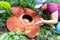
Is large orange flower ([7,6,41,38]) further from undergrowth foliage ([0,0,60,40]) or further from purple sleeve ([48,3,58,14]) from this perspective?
purple sleeve ([48,3,58,14])

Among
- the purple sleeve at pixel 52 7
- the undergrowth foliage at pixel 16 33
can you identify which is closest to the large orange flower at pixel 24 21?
the undergrowth foliage at pixel 16 33

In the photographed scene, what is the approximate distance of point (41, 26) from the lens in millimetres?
5215

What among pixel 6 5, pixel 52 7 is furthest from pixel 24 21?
pixel 52 7

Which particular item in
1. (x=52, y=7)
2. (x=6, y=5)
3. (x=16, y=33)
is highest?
(x=6, y=5)

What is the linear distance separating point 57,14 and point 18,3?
0.88 meters

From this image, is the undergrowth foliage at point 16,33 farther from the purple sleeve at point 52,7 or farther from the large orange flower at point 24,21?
the purple sleeve at point 52,7

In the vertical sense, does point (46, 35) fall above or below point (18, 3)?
below

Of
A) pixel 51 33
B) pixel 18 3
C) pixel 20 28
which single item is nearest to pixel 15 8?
pixel 18 3

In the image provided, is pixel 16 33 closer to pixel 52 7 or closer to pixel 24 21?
pixel 24 21

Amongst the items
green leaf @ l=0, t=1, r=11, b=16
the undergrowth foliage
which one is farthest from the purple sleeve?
green leaf @ l=0, t=1, r=11, b=16

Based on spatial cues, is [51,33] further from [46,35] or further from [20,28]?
[20,28]

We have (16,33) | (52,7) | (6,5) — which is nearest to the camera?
(16,33)

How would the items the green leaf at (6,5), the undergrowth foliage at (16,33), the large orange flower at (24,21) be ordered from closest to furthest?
the undergrowth foliage at (16,33) < the large orange flower at (24,21) < the green leaf at (6,5)

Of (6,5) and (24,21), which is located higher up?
(6,5)
